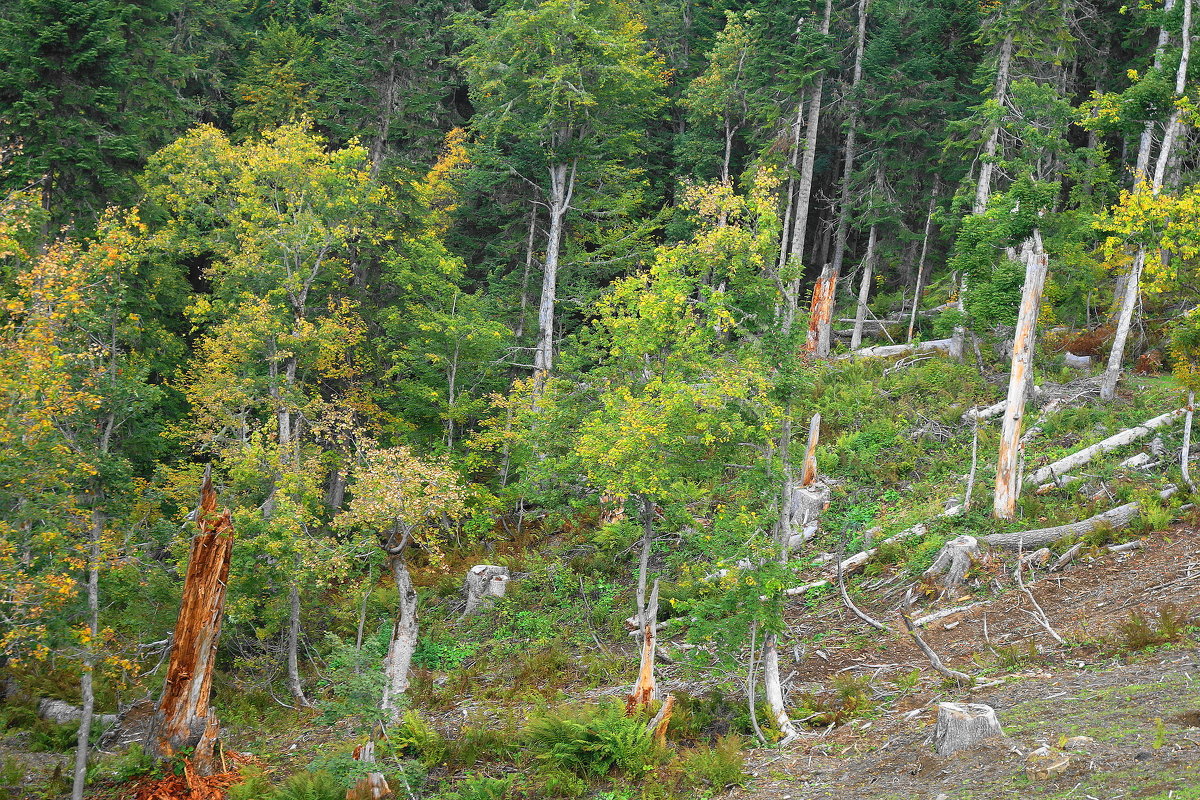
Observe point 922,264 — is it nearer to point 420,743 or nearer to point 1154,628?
point 1154,628

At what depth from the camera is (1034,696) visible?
34.3 feet

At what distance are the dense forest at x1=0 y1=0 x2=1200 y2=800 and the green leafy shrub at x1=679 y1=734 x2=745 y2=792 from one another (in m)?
0.05

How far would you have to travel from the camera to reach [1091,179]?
22.7 meters

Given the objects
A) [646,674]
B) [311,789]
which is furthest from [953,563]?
[311,789]

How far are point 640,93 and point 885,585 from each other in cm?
1921

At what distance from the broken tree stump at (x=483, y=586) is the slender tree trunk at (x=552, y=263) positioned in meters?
6.48

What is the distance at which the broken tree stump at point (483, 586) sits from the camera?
2059cm

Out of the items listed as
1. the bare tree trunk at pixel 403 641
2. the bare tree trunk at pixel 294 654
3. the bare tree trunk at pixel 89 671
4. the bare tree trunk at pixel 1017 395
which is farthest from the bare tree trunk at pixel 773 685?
the bare tree trunk at pixel 294 654

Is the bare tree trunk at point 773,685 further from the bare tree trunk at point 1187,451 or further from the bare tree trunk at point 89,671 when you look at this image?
the bare tree trunk at point 89,671

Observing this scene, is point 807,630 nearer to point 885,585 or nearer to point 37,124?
point 885,585

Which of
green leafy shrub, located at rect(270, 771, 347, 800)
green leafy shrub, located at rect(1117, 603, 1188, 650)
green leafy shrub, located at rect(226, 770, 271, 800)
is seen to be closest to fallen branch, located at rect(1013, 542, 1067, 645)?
green leafy shrub, located at rect(1117, 603, 1188, 650)

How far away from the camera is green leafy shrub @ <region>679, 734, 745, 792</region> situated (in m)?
11.0

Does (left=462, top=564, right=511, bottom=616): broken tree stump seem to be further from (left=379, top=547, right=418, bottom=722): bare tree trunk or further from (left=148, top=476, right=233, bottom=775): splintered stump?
(left=148, top=476, right=233, bottom=775): splintered stump

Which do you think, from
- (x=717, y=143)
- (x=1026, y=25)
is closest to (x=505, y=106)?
(x=717, y=143)
